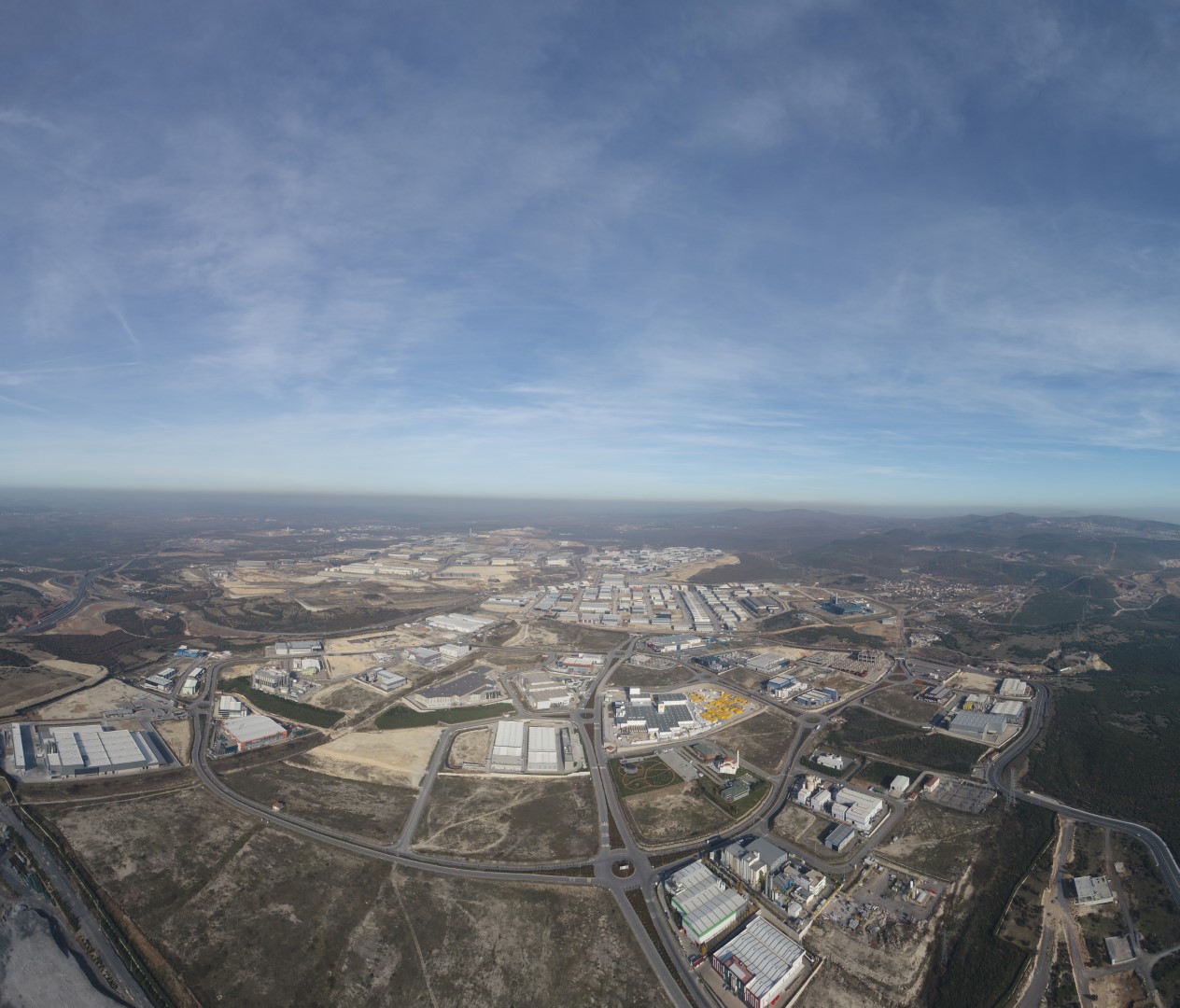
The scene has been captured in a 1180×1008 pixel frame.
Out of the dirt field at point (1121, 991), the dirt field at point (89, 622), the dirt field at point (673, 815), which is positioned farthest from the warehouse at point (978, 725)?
the dirt field at point (89, 622)

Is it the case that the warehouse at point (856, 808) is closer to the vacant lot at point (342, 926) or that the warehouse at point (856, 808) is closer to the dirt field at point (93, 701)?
the vacant lot at point (342, 926)

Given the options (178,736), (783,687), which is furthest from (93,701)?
(783,687)

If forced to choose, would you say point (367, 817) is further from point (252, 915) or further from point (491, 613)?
point (491, 613)

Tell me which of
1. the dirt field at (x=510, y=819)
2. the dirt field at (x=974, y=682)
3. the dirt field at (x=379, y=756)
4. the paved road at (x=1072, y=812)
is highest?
the dirt field at (x=974, y=682)

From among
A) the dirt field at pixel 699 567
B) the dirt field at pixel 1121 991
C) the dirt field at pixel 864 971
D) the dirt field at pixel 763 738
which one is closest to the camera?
the dirt field at pixel 1121 991

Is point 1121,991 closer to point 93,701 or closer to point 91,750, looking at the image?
point 91,750

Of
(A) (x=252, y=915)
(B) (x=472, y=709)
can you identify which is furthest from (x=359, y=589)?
(A) (x=252, y=915)
